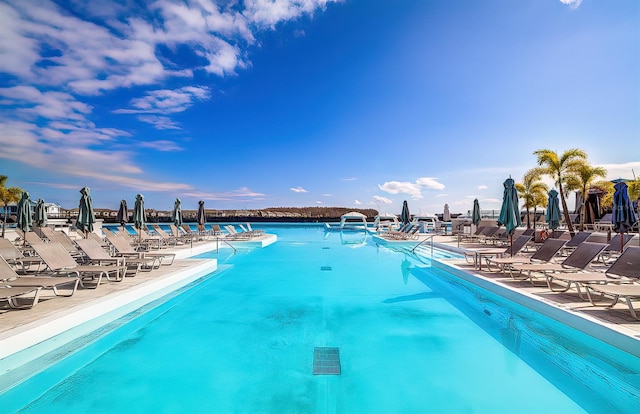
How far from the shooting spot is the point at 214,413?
2.65 m

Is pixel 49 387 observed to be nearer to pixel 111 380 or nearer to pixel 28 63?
pixel 111 380

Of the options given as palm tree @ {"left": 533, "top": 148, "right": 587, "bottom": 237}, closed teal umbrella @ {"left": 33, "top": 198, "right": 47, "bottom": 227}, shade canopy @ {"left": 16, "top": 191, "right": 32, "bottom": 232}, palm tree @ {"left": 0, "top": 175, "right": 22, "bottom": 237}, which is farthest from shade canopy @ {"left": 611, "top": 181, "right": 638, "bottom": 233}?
palm tree @ {"left": 0, "top": 175, "right": 22, "bottom": 237}

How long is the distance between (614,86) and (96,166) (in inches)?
1011

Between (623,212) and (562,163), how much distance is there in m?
10.6

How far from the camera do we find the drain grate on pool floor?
334 cm

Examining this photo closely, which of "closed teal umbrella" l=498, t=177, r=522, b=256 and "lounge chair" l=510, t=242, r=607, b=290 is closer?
"lounge chair" l=510, t=242, r=607, b=290

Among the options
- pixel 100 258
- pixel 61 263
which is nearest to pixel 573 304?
pixel 61 263

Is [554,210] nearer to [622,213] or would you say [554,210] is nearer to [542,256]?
[622,213]

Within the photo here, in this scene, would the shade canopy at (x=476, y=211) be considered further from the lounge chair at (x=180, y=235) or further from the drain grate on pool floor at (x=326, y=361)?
the drain grate on pool floor at (x=326, y=361)

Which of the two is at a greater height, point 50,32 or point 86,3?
point 86,3

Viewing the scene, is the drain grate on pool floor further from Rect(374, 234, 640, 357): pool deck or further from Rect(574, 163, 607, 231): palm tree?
Rect(574, 163, 607, 231): palm tree

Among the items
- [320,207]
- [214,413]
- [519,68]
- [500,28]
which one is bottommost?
[214,413]

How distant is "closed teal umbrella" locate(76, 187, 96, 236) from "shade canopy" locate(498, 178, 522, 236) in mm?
9867

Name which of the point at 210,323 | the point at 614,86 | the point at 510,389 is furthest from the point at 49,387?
the point at 614,86
